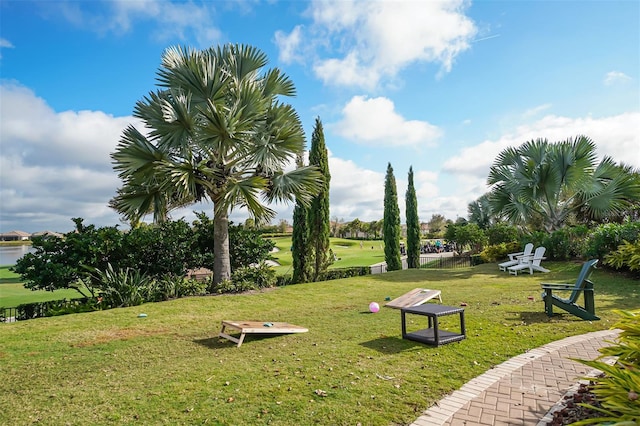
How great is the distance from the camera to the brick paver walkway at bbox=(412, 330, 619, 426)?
3105 mm

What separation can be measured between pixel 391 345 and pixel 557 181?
14377 millimetres

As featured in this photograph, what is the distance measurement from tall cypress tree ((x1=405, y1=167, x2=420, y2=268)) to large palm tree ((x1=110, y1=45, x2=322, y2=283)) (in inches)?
414

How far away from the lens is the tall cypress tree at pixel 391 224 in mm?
19141

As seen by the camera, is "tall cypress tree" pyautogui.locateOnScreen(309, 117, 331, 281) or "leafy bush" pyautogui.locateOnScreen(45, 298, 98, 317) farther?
"tall cypress tree" pyautogui.locateOnScreen(309, 117, 331, 281)

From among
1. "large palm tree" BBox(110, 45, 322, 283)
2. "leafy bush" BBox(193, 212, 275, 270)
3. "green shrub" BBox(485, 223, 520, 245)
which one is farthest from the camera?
"green shrub" BBox(485, 223, 520, 245)

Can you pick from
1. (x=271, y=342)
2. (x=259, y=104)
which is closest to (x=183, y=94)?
(x=259, y=104)

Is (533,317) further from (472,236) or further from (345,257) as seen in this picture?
(345,257)

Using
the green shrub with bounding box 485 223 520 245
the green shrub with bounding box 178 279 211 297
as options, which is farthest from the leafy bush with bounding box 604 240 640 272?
the green shrub with bounding box 178 279 211 297

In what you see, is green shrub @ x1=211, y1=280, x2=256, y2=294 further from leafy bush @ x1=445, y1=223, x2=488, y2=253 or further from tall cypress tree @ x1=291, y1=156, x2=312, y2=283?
leafy bush @ x1=445, y1=223, x2=488, y2=253

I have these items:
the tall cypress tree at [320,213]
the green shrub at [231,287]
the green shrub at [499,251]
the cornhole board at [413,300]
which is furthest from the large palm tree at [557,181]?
the green shrub at [231,287]

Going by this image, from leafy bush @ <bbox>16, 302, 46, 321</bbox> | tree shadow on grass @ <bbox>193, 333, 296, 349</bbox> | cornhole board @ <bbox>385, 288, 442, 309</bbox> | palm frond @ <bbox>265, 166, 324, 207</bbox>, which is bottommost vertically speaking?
tree shadow on grass @ <bbox>193, 333, 296, 349</bbox>

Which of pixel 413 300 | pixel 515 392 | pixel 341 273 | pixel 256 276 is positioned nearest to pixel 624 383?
pixel 515 392

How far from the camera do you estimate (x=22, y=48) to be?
28.5ft

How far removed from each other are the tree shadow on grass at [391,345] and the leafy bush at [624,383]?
8.50 ft
